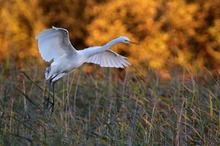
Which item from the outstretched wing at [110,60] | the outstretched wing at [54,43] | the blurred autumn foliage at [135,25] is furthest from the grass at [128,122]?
the blurred autumn foliage at [135,25]

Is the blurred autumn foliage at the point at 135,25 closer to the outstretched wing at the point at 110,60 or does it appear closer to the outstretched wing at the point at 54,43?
the outstretched wing at the point at 110,60

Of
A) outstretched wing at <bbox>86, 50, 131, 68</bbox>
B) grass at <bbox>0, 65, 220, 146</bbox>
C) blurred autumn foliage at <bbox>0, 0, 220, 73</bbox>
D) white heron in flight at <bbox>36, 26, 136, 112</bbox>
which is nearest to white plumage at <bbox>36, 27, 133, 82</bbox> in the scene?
white heron in flight at <bbox>36, 26, 136, 112</bbox>

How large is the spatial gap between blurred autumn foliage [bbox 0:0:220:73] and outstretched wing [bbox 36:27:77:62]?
5033mm

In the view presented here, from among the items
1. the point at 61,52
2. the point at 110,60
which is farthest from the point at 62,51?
the point at 110,60

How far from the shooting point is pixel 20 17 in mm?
12266

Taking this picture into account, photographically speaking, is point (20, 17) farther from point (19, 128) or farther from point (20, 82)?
point (19, 128)

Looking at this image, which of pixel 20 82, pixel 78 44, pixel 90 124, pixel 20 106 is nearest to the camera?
pixel 90 124

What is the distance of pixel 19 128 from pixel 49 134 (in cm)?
51

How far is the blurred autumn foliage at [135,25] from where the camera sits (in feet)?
38.1

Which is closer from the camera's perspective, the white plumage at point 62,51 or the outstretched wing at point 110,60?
the white plumage at point 62,51

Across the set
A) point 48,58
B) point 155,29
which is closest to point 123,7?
point 155,29

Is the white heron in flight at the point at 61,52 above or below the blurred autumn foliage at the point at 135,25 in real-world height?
below

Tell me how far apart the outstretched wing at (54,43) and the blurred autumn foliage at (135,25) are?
503cm

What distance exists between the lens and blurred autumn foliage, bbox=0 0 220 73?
38.1ft
